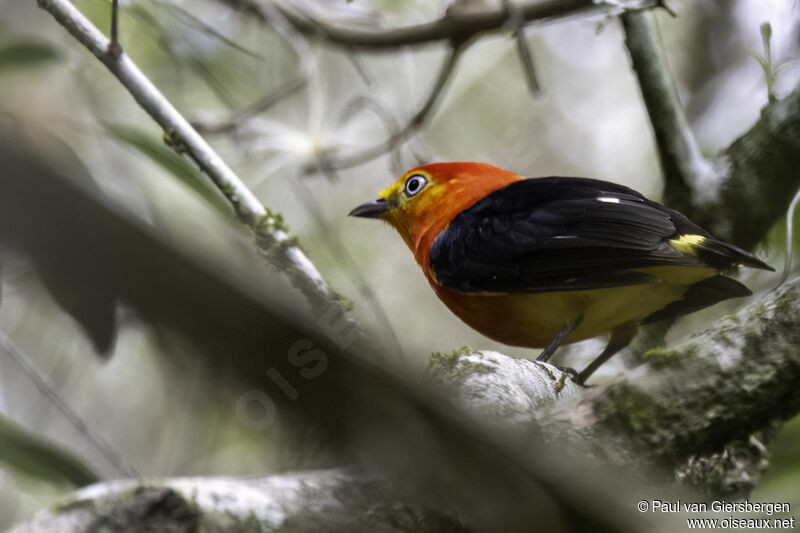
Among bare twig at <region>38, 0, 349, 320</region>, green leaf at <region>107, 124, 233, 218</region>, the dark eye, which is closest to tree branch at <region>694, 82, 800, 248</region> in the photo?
the dark eye

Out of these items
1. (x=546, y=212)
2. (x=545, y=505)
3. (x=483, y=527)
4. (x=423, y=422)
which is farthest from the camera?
(x=546, y=212)

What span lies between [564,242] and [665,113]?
2.89 ft

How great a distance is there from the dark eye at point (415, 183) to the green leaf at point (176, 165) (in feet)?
2.65

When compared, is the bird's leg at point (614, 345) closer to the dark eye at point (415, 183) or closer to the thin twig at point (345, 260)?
the thin twig at point (345, 260)

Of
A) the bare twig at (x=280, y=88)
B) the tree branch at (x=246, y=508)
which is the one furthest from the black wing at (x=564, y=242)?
the bare twig at (x=280, y=88)

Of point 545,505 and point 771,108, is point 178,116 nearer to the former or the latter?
point 545,505

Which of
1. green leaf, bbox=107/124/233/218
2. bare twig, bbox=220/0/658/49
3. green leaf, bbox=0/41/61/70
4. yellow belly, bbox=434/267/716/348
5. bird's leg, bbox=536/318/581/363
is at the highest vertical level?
bare twig, bbox=220/0/658/49

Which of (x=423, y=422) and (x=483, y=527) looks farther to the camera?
(x=483, y=527)

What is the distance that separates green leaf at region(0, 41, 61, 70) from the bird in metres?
1.58

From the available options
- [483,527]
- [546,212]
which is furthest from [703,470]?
[483,527]

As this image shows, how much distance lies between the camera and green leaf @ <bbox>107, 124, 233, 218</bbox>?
234cm

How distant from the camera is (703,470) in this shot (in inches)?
76.7

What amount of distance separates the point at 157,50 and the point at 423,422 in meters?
3.21

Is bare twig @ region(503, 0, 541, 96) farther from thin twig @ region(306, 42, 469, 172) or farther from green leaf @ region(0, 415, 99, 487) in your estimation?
green leaf @ region(0, 415, 99, 487)
